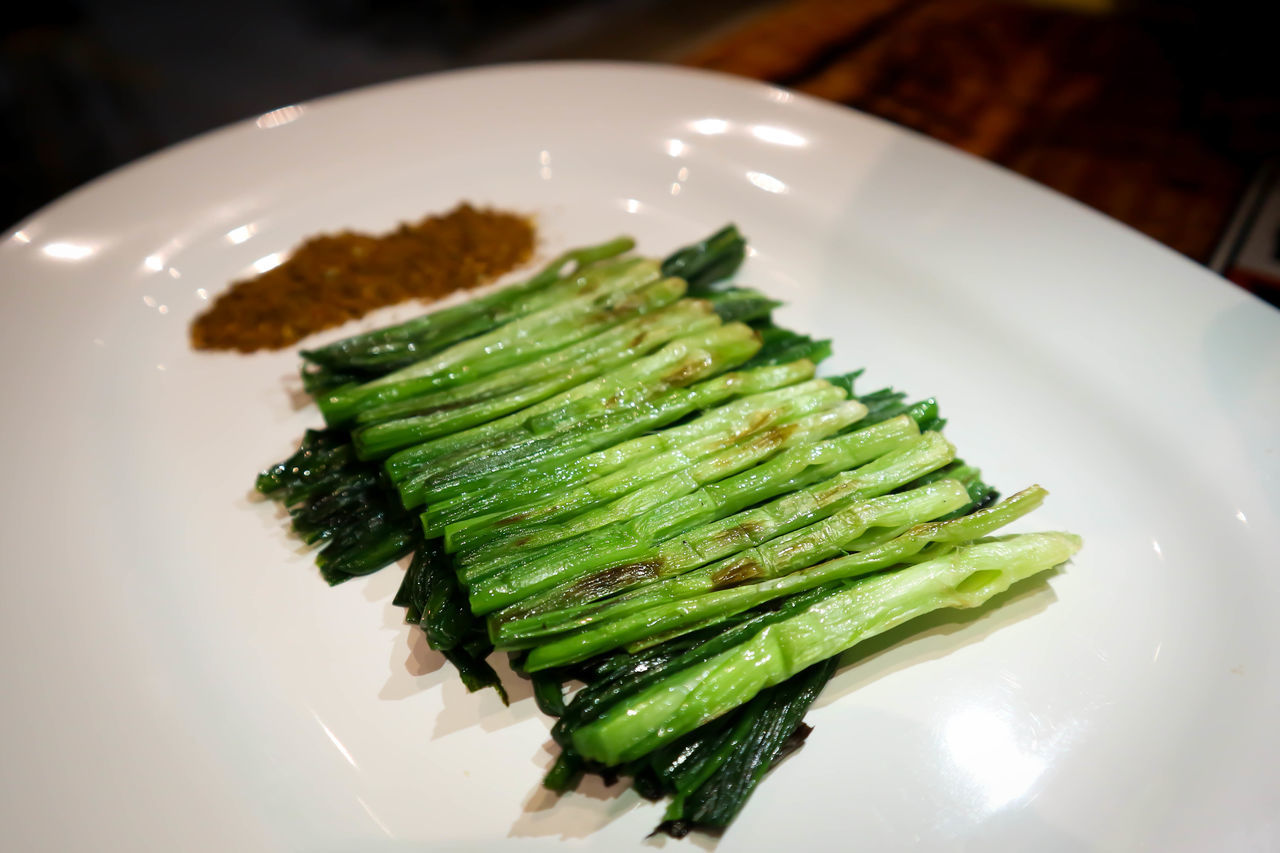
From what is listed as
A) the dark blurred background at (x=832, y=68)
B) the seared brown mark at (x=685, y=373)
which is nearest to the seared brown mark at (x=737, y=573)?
the seared brown mark at (x=685, y=373)

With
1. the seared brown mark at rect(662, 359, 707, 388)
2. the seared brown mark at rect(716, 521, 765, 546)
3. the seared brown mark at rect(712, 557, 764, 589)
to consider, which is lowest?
the seared brown mark at rect(712, 557, 764, 589)

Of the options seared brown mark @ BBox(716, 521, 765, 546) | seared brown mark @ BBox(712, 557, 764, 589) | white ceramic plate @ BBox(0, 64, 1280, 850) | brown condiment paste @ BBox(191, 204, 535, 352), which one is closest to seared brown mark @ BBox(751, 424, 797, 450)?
seared brown mark @ BBox(716, 521, 765, 546)

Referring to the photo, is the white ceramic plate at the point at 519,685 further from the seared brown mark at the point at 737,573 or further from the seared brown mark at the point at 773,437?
the seared brown mark at the point at 773,437

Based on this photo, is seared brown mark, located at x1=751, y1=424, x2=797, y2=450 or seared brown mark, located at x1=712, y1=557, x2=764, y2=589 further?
seared brown mark, located at x1=751, y1=424, x2=797, y2=450

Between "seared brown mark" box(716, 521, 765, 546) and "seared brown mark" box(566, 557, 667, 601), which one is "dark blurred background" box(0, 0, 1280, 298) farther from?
"seared brown mark" box(566, 557, 667, 601)

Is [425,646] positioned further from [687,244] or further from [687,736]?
[687,244]

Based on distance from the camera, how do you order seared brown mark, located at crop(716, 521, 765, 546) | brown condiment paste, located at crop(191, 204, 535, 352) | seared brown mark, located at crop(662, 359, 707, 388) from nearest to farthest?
seared brown mark, located at crop(716, 521, 765, 546)
seared brown mark, located at crop(662, 359, 707, 388)
brown condiment paste, located at crop(191, 204, 535, 352)

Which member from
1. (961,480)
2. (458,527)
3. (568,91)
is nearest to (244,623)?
(458,527)
